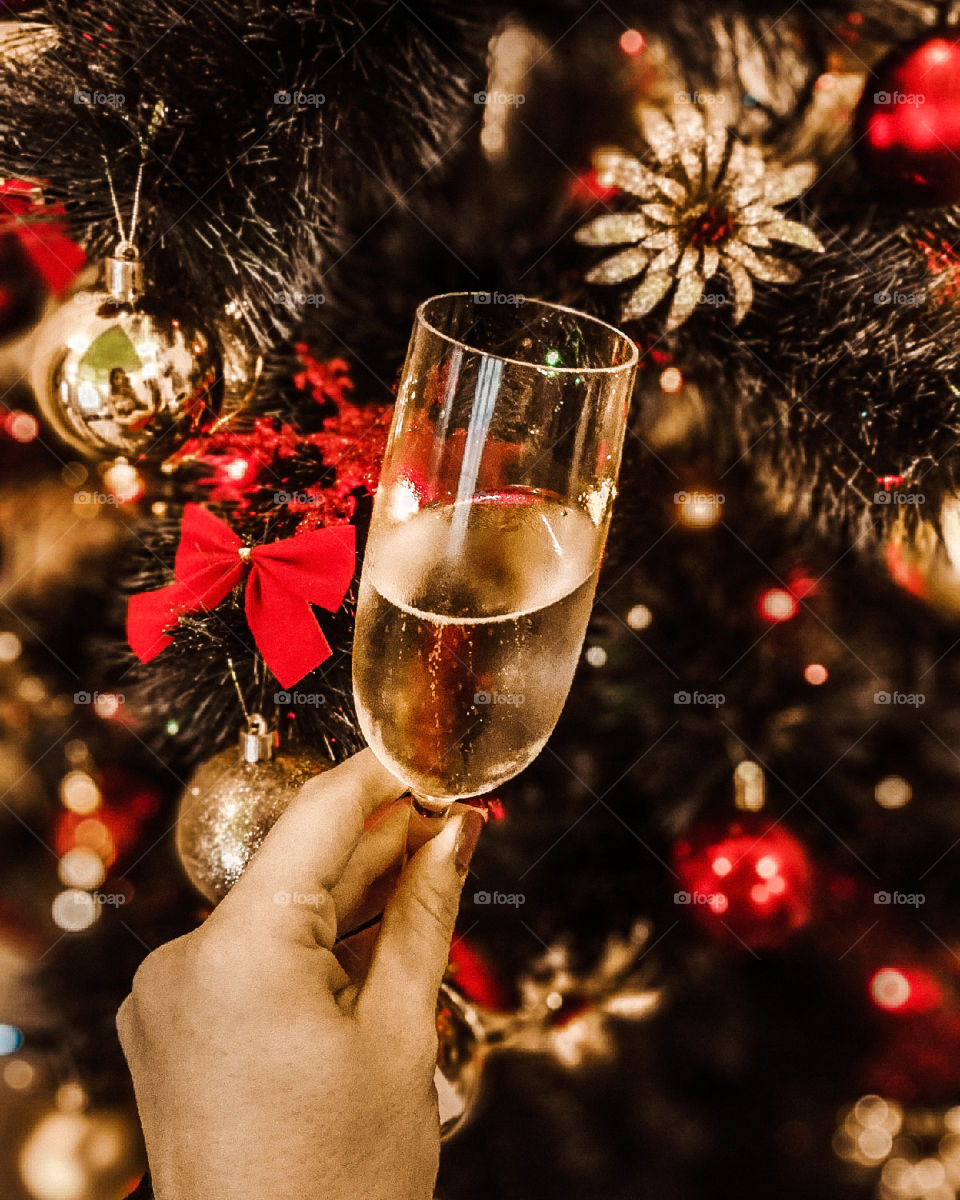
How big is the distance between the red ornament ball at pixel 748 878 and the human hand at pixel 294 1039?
0.32 meters

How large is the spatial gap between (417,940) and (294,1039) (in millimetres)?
91

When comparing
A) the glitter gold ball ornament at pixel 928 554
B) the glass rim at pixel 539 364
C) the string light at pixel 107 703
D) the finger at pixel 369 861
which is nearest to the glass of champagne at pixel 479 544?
the glass rim at pixel 539 364

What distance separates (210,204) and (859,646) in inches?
21.8

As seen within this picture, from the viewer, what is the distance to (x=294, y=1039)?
45 centimetres

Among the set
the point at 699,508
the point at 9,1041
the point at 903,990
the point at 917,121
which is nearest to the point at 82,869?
the point at 9,1041

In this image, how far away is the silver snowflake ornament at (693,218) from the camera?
549mm

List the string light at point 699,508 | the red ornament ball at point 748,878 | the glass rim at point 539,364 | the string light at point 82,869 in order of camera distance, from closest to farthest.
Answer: the glass rim at point 539,364, the string light at point 699,508, the red ornament ball at point 748,878, the string light at point 82,869

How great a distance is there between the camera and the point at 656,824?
0.74 metres

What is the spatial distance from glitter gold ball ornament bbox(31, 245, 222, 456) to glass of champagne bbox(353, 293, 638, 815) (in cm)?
15

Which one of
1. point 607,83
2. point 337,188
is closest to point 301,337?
point 337,188

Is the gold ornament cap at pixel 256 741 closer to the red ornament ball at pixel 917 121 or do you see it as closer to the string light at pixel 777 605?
the string light at pixel 777 605

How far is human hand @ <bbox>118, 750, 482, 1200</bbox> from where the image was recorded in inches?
17.7

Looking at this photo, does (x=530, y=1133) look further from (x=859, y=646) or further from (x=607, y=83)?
(x=607, y=83)

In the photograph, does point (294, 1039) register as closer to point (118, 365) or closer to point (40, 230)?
point (118, 365)
